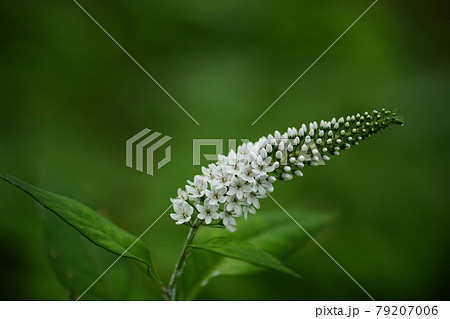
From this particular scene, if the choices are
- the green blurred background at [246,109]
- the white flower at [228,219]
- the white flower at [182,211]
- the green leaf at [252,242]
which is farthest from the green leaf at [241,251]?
the green blurred background at [246,109]

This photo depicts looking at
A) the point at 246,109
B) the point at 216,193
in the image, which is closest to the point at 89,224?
the point at 216,193

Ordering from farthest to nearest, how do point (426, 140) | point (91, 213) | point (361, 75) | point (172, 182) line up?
point (361, 75)
point (426, 140)
point (172, 182)
point (91, 213)

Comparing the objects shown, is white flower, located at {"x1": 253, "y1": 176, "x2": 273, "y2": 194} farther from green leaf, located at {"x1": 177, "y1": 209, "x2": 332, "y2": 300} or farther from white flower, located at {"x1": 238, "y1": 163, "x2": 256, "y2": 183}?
green leaf, located at {"x1": 177, "y1": 209, "x2": 332, "y2": 300}

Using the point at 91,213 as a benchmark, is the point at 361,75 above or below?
above

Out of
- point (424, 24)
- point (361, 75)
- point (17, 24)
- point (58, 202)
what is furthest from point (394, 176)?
point (17, 24)
